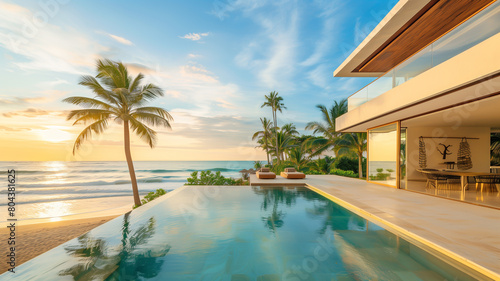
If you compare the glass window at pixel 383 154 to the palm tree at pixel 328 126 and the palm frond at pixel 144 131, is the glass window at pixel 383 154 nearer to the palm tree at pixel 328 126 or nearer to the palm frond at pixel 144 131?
the palm tree at pixel 328 126

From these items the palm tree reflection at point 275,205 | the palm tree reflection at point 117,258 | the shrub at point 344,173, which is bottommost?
the palm tree reflection at point 117,258

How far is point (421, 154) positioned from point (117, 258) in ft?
41.5

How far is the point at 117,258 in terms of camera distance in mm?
3633

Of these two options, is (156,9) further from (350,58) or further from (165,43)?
(350,58)

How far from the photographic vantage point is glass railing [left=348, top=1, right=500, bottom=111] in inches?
184

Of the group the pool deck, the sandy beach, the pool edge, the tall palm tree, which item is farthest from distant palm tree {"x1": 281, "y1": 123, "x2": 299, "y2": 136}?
the pool edge

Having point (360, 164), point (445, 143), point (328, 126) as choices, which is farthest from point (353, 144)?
point (445, 143)

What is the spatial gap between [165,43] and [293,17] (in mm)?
8193

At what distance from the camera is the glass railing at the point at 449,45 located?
15.3 ft

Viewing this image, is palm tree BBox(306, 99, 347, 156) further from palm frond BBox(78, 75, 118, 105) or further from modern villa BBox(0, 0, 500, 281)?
palm frond BBox(78, 75, 118, 105)

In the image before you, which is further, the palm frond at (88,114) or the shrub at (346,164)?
the shrub at (346,164)

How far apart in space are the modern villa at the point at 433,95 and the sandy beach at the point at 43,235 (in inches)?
473

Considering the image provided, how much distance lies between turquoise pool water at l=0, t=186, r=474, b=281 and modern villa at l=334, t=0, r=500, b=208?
13.0ft

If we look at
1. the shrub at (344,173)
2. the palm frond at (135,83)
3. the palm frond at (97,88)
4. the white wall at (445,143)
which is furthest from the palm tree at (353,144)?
the palm frond at (97,88)
